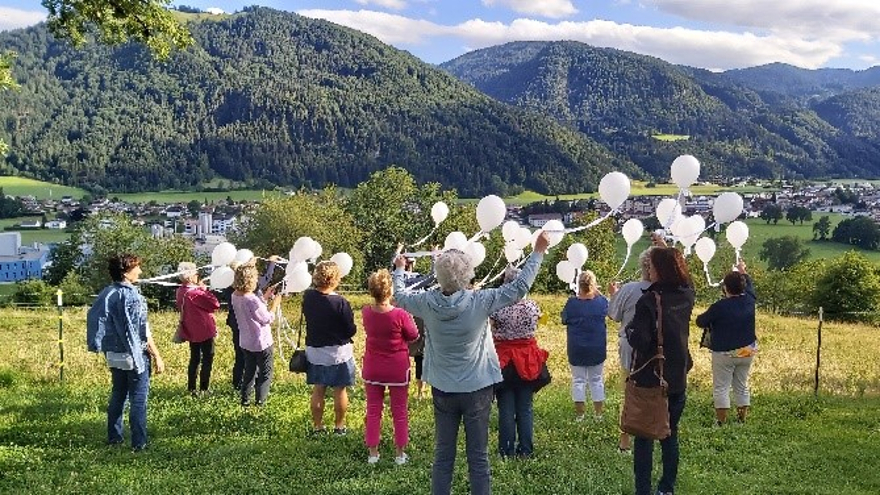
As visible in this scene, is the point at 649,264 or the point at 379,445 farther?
the point at 379,445

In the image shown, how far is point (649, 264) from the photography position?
5367 mm

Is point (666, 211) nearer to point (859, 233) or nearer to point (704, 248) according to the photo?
point (704, 248)

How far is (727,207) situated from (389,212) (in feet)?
169

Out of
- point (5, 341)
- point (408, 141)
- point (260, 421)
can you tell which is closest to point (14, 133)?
point (408, 141)

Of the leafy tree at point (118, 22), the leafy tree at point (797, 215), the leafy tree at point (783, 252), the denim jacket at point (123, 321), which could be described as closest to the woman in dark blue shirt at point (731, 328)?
the denim jacket at point (123, 321)

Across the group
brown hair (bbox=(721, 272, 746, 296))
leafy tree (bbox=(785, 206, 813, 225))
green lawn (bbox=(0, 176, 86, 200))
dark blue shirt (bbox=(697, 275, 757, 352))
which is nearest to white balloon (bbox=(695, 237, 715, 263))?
dark blue shirt (bbox=(697, 275, 757, 352))

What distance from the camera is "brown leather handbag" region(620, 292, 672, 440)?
5.07 meters

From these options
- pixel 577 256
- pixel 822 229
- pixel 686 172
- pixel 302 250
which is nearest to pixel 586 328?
pixel 577 256

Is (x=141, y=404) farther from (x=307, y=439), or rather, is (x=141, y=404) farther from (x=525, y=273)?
(x=525, y=273)

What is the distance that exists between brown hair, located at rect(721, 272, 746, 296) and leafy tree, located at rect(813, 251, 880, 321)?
46571 millimetres

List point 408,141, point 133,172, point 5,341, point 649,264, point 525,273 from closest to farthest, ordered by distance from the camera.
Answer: point 525,273, point 649,264, point 5,341, point 133,172, point 408,141

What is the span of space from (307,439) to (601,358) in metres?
3.25

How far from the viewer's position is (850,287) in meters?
48.6

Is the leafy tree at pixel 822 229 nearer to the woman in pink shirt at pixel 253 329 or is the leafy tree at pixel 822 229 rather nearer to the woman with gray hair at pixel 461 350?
the woman in pink shirt at pixel 253 329
